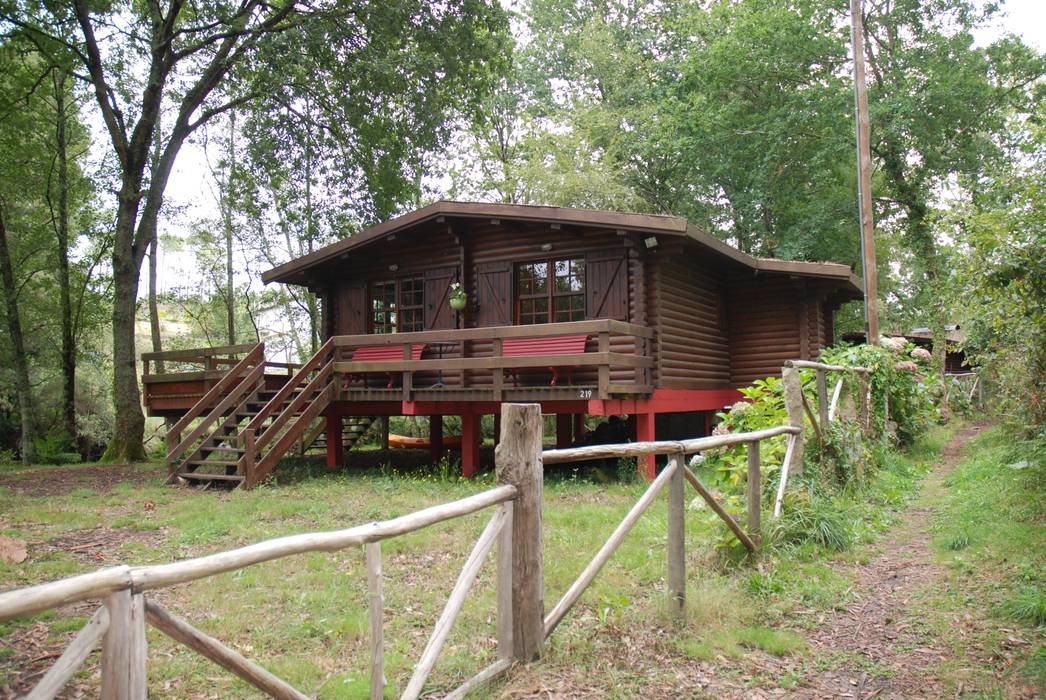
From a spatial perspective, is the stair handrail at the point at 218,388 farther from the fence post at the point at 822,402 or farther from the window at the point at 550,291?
the fence post at the point at 822,402

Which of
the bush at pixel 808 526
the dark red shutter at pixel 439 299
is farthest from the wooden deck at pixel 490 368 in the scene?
the bush at pixel 808 526

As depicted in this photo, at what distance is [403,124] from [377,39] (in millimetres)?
2275

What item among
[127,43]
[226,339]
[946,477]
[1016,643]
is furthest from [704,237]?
[226,339]

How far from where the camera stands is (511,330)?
11555 millimetres

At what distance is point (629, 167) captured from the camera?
97.6 feet

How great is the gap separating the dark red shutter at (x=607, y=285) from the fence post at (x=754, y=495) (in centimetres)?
703

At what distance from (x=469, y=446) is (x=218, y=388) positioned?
5321mm

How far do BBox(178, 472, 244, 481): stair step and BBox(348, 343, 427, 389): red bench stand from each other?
328 centimetres

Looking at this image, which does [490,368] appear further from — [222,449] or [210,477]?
[210,477]

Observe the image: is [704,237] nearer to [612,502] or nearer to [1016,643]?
[612,502]

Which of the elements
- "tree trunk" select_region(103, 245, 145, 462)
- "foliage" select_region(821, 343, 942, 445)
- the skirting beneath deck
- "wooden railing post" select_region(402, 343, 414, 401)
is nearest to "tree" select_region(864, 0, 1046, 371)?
"foliage" select_region(821, 343, 942, 445)

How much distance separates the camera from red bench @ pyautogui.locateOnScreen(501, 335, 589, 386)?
12159 millimetres

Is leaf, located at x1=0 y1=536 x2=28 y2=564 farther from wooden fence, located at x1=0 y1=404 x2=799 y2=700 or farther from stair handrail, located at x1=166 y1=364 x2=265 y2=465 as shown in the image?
stair handrail, located at x1=166 y1=364 x2=265 y2=465

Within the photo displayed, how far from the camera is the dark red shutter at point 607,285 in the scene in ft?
42.3
